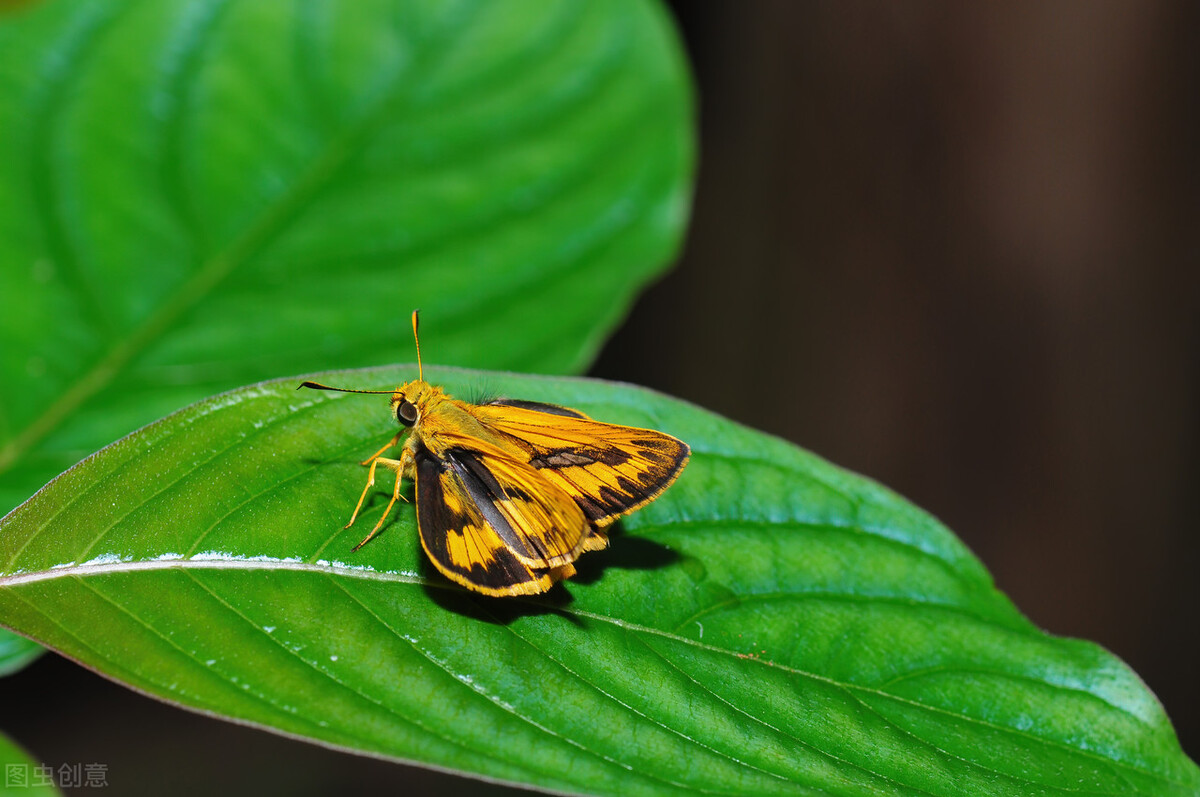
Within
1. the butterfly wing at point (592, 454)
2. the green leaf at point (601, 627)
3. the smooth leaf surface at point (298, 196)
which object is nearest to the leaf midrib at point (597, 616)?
the green leaf at point (601, 627)

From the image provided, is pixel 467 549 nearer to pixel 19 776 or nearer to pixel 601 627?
pixel 601 627

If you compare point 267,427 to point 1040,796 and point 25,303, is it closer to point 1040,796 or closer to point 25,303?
point 25,303

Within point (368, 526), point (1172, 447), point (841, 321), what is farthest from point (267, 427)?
point (1172, 447)

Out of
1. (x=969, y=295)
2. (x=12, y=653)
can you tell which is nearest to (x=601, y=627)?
(x=12, y=653)

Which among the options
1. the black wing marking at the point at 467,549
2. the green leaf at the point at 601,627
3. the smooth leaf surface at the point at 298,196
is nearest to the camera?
the green leaf at the point at 601,627

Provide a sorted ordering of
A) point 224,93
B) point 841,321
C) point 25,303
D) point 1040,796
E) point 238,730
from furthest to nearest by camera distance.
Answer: point 238,730 → point 841,321 → point 224,93 → point 25,303 → point 1040,796

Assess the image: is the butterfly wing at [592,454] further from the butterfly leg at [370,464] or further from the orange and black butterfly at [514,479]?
the butterfly leg at [370,464]
